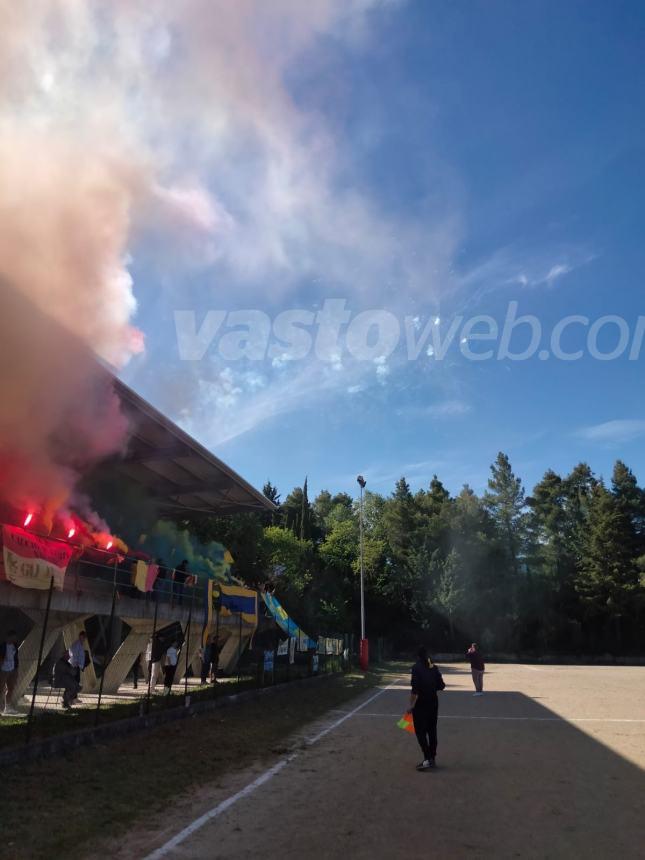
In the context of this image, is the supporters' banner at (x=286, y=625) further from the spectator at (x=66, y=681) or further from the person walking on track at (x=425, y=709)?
the person walking on track at (x=425, y=709)

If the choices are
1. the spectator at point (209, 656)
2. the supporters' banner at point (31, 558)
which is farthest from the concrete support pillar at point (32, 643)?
the spectator at point (209, 656)

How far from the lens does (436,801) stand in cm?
678

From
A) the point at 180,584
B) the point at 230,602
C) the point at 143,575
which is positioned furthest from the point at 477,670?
the point at 143,575

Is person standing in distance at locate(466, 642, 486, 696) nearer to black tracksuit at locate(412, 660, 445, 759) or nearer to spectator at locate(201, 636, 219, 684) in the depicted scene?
spectator at locate(201, 636, 219, 684)

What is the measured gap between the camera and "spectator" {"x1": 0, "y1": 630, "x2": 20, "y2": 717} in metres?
12.8

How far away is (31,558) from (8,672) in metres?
2.97

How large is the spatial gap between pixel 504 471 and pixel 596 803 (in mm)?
63180

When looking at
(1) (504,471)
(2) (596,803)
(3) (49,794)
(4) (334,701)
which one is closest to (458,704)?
(4) (334,701)

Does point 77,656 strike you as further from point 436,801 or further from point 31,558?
point 436,801

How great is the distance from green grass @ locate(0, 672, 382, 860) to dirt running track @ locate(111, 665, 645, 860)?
1.50 feet

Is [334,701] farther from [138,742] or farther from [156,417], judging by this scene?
[156,417]

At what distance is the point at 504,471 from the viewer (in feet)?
222

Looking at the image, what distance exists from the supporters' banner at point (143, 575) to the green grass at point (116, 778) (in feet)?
14.8

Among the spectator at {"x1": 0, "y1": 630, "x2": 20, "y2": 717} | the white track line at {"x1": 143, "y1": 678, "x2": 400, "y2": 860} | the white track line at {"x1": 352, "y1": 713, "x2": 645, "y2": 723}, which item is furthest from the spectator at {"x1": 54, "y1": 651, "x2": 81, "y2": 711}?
the white track line at {"x1": 352, "y1": 713, "x2": 645, "y2": 723}
